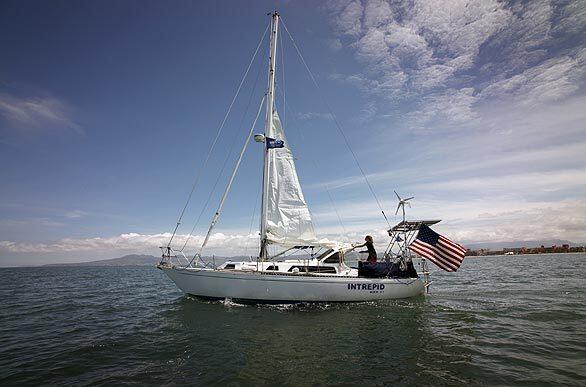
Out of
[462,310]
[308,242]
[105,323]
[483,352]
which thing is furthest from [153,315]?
[462,310]

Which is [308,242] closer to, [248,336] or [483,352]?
[248,336]

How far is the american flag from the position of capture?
16.8 metres

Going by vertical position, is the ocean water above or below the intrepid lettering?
below

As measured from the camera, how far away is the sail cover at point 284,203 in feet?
62.7

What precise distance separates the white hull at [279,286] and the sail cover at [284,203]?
9.55 ft

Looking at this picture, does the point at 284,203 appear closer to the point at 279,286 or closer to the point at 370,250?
the point at 279,286

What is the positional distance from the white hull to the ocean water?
62cm

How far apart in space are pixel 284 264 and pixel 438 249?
932 cm

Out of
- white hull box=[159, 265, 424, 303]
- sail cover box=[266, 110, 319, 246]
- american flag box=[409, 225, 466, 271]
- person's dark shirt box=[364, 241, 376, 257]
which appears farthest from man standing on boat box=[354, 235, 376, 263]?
sail cover box=[266, 110, 319, 246]

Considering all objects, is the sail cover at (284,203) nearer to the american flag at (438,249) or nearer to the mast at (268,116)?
the mast at (268,116)

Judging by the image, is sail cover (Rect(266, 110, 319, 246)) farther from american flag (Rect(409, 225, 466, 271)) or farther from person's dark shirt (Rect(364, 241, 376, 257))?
american flag (Rect(409, 225, 466, 271))

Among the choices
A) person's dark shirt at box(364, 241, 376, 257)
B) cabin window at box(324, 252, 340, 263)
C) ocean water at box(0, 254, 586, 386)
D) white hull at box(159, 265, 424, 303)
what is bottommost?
ocean water at box(0, 254, 586, 386)

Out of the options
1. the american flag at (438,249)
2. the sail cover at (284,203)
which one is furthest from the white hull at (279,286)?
the sail cover at (284,203)

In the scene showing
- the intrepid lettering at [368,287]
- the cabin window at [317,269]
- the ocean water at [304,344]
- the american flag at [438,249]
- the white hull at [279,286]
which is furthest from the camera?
the cabin window at [317,269]
